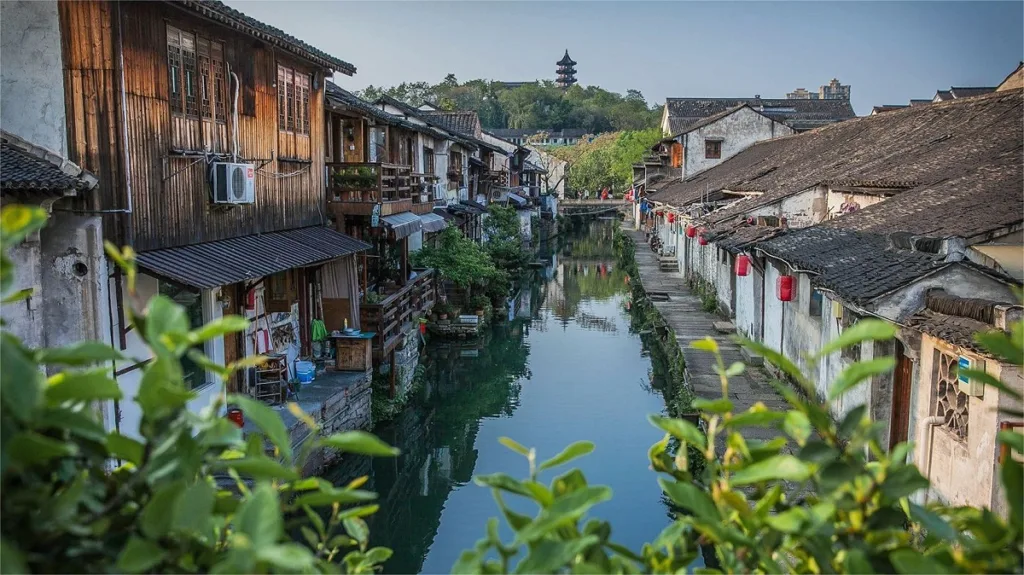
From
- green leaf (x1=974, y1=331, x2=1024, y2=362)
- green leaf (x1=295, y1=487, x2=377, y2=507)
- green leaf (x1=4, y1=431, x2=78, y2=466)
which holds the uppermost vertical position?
green leaf (x1=974, y1=331, x2=1024, y2=362)

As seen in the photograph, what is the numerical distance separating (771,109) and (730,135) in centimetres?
1330

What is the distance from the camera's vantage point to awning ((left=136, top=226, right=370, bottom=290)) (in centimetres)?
1012

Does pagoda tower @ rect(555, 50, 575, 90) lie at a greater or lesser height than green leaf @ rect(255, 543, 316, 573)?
greater

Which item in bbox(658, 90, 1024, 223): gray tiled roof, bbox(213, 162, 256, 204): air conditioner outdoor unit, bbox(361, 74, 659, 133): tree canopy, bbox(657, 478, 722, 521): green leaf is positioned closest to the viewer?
bbox(657, 478, 722, 521): green leaf

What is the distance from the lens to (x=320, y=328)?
52.6ft

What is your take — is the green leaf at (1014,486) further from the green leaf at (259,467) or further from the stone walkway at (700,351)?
the stone walkway at (700,351)

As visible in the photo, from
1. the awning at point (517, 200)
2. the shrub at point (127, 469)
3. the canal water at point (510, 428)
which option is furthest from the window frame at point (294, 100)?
the awning at point (517, 200)

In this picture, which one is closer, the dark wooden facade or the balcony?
the dark wooden facade

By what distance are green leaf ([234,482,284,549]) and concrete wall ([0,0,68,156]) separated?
8863 millimetres

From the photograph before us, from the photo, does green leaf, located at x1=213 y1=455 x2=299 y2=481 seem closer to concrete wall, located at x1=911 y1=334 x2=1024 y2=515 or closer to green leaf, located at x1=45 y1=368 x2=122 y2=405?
green leaf, located at x1=45 y1=368 x2=122 y2=405

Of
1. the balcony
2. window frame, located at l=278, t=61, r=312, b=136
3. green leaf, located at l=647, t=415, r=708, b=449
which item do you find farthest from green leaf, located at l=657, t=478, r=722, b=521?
the balcony

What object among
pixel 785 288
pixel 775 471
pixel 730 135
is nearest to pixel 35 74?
pixel 775 471

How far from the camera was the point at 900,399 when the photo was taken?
1038cm

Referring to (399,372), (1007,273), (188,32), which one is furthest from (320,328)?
(1007,273)
